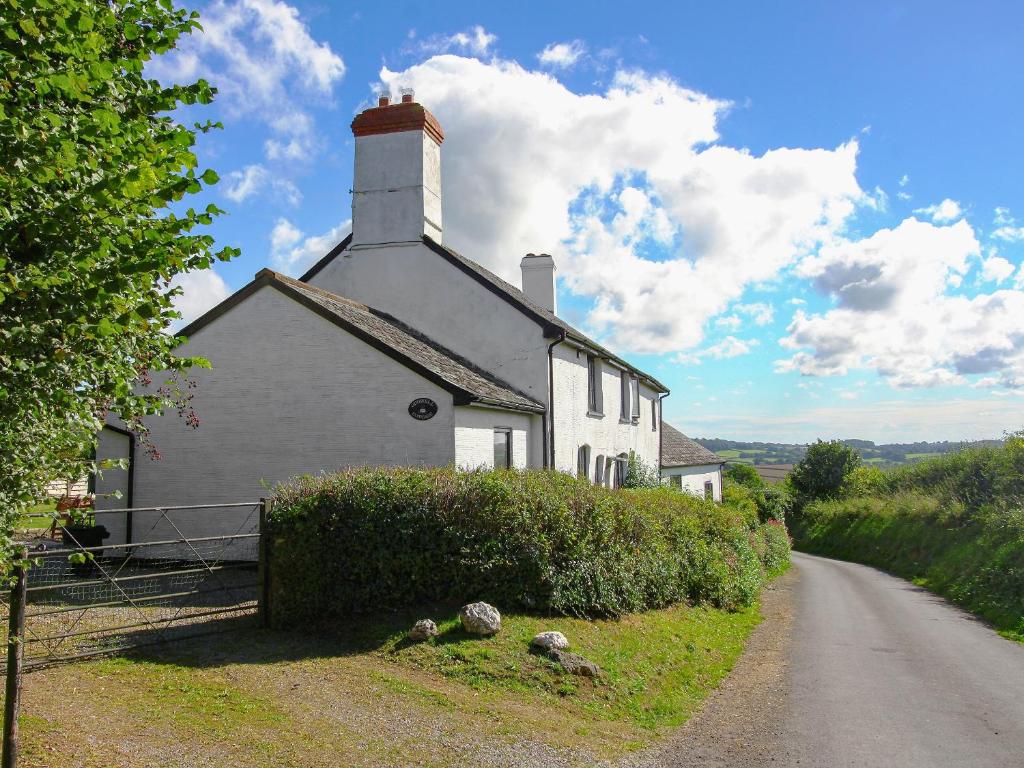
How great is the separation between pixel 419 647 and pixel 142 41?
6.94m

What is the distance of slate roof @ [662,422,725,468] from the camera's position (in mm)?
33406

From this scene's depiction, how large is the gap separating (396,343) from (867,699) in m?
10.6

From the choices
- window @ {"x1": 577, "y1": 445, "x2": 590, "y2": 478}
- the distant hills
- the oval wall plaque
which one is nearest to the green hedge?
window @ {"x1": 577, "y1": 445, "x2": 590, "y2": 478}

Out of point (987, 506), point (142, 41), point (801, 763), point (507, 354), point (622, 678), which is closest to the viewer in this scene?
point (142, 41)

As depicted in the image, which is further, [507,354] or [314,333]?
[507,354]

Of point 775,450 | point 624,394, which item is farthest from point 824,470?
point 775,450

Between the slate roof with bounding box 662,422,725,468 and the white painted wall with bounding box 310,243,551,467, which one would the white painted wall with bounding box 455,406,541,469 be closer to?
the white painted wall with bounding box 310,243,551,467

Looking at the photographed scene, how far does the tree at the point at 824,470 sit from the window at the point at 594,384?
34.3 m

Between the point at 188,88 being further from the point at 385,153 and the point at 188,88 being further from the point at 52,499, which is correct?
the point at 385,153

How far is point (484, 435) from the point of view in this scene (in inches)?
606

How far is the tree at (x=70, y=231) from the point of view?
4066mm

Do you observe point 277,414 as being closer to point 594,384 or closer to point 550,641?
point 550,641

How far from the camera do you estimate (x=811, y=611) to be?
50.8 feet

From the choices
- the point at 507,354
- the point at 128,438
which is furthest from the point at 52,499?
the point at 507,354
